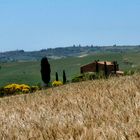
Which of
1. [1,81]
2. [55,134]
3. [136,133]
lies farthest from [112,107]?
[1,81]

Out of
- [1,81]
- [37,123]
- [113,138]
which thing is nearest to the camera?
[113,138]

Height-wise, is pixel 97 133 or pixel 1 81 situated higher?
pixel 97 133

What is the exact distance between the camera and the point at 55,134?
155 inches

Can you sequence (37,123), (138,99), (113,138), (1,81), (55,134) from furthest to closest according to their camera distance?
(1,81), (138,99), (37,123), (55,134), (113,138)

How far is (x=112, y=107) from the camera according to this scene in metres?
5.02

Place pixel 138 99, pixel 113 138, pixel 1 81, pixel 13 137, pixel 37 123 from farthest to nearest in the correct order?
pixel 1 81
pixel 138 99
pixel 37 123
pixel 13 137
pixel 113 138

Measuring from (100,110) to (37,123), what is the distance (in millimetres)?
631

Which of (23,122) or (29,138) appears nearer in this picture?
(29,138)

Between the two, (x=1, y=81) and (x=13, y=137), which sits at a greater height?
(x=13, y=137)

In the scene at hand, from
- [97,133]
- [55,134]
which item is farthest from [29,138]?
[97,133]

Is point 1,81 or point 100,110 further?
point 1,81

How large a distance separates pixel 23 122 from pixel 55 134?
4.03 ft

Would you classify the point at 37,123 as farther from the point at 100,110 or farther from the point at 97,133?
the point at 97,133

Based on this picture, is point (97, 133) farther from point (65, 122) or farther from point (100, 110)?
point (100, 110)
